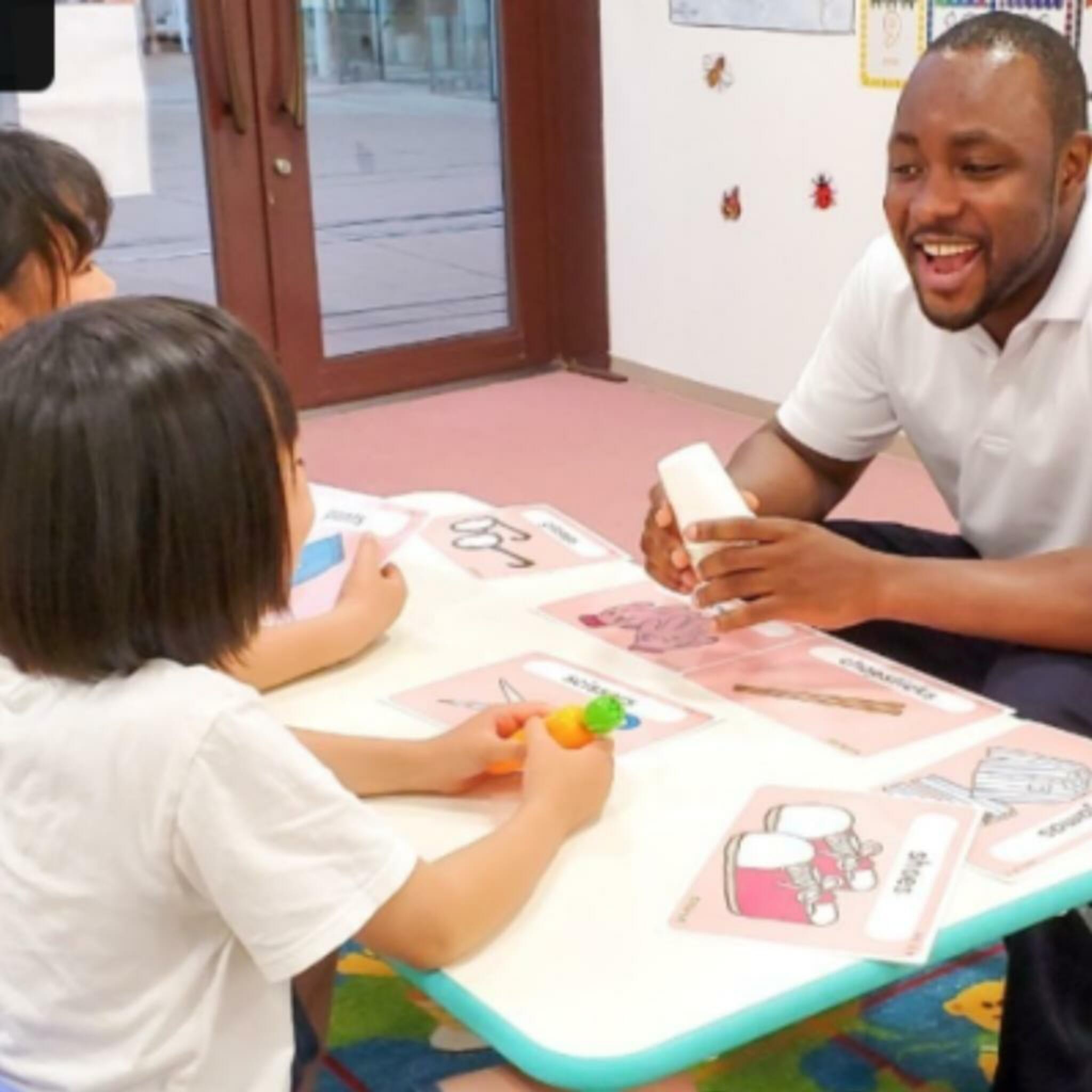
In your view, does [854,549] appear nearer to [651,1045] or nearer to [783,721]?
[783,721]

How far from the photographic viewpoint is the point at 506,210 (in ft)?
15.5

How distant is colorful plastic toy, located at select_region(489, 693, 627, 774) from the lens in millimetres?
1182

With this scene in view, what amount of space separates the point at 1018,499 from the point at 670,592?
46 cm

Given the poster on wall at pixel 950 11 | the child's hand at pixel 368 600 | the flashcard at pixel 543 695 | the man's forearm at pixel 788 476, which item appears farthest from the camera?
the poster on wall at pixel 950 11

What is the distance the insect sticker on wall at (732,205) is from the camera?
419 centimetres

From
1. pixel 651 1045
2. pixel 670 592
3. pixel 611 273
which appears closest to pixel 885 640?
pixel 670 592

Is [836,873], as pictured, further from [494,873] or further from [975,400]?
[975,400]

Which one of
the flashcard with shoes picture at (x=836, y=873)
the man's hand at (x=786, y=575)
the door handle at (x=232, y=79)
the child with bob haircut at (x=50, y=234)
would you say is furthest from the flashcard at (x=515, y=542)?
the door handle at (x=232, y=79)

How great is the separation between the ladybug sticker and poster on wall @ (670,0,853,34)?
0.32 meters

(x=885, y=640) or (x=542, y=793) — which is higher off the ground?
(x=542, y=793)

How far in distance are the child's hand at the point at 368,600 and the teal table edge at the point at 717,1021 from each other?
17.9 inches

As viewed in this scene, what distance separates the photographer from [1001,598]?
155 centimetres

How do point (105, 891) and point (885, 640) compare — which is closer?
point (105, 891)

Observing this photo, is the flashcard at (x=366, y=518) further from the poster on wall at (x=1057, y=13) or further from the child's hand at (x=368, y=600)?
the poster on wall at (x=1057, y=13)
